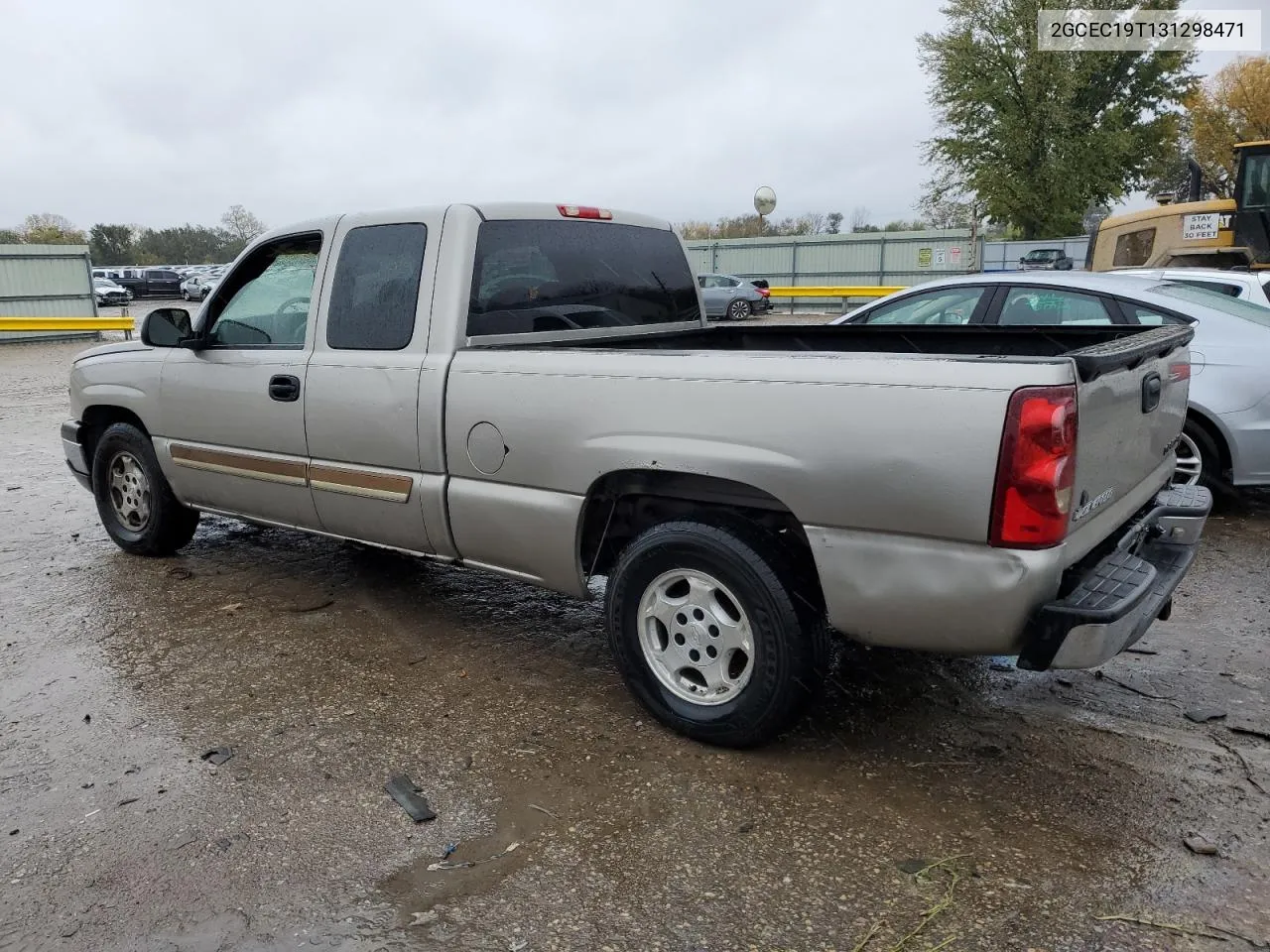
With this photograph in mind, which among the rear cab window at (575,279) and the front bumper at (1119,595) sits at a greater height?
the rear cab window at (575,279)

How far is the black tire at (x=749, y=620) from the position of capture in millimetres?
3123

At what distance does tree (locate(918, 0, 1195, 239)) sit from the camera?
35750mm

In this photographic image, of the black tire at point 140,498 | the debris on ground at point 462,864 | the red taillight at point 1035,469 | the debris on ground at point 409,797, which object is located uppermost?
the red taillight at point 1035,469

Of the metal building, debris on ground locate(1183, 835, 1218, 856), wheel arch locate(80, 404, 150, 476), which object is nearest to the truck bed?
debris on ground locate(1183, 835, 1218, 856)

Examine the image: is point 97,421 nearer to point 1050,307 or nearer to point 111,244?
point 1050,307

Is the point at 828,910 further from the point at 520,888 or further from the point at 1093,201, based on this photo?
the point at 1093,201

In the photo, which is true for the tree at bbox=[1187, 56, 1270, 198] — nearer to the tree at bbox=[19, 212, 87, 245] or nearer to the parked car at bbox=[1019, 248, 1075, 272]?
the parked car at bbox=[1019, 248, 1075, 272]

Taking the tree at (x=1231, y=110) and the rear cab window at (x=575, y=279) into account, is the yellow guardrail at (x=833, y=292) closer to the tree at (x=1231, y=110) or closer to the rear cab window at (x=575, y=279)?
the rear cab window at (x=575, y=279)

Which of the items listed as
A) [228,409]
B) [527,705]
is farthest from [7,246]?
[527,705]

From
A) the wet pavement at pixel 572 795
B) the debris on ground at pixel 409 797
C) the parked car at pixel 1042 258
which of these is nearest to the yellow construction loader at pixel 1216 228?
the wet pavement at pixel 572 795

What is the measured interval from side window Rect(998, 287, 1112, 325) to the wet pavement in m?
2.07

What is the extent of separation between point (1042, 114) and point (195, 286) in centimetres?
3409

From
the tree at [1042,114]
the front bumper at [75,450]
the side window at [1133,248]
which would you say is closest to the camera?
the front bumper at [75,450]

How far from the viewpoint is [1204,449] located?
5.96 meters
